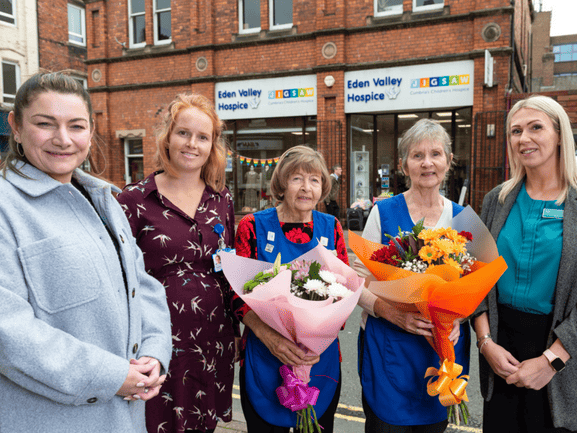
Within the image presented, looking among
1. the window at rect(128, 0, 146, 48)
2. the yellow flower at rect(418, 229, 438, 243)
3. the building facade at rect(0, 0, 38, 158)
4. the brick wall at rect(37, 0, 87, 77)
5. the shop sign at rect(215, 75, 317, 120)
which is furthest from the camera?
the brick wall at rect(37, 0, 87, 77)

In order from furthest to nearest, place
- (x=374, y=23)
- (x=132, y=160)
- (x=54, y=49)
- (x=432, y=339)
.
A: (x=54, y=49) < (x=132, y=160) < (x=374, y=23) < (x=432, y=339)

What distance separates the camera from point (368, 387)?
2189 mm

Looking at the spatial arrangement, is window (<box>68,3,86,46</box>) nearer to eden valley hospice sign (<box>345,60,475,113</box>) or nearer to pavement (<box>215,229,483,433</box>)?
eden valley hospice sign (<box>345,60,475,113</box>)

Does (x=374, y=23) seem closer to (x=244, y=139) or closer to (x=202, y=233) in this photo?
(x=244, y=139)

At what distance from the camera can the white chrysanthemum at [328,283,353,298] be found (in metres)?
1.75

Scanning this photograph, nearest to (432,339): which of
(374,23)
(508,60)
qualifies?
(508,60)

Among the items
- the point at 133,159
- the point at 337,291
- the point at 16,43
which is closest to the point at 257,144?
the point at 133,159

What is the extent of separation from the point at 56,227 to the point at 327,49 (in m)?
11.2

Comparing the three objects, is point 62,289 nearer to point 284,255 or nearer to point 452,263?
point 284,255

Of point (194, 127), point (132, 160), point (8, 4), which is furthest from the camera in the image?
point (8, 4)

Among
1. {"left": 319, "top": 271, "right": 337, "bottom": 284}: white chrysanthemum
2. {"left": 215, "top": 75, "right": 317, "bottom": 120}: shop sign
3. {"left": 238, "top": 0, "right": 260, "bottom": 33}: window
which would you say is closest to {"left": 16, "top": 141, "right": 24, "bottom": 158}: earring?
{"left": 319, "top": 271, "right": 337, "bottom": 284}: white chrysanthemum

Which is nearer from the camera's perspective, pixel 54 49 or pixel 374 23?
pixel 374 23

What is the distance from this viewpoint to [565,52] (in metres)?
49.3

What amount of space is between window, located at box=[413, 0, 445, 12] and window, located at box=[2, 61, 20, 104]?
1446 centimetres
